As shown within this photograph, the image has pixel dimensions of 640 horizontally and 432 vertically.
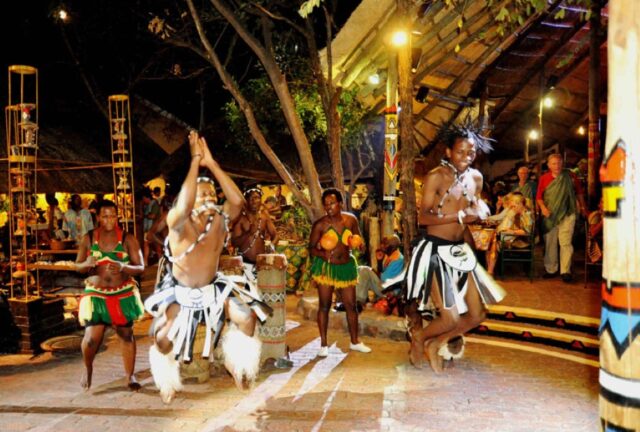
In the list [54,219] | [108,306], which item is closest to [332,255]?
[108,306]

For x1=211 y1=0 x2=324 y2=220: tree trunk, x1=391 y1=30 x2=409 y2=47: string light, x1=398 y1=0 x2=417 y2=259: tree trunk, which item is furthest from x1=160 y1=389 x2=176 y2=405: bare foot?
x1=211 y1=0 x2=324 y2=220: tree trunk

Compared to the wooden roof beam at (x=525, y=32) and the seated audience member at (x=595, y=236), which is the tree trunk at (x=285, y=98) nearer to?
the seated audience member at (x=595, y=236)

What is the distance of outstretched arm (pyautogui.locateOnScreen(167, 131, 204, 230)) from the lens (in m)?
4.49

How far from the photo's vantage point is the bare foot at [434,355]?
6.10 meters

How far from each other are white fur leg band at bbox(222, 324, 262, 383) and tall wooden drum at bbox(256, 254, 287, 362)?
1.56 meters

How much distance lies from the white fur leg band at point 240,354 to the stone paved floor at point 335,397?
0.41m

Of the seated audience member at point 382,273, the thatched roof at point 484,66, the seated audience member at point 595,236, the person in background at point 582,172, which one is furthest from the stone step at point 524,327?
the person in background at point 582,172

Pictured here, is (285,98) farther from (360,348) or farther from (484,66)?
(484,66)

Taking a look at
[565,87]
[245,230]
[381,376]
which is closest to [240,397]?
[381,376]

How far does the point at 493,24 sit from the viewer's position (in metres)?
13.4

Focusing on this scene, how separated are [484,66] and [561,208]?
7.29 m

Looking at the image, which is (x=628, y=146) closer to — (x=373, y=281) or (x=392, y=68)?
(x=373, y=281)

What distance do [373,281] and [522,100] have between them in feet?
37.0

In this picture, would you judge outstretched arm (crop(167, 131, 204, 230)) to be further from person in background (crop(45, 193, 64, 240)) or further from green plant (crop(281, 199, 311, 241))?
person in background (crop(45, 193, 64, 240))
